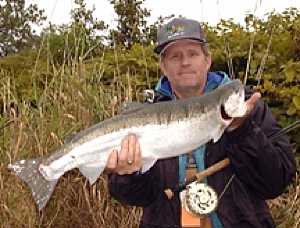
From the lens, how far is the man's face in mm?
3436

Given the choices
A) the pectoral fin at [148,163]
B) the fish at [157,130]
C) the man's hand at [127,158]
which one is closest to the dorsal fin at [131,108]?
the fish at [157,130]

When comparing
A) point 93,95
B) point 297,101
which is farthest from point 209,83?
point 93,95

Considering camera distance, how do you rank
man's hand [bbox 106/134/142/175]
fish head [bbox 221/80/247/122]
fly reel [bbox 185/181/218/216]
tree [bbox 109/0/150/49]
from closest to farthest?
1. fish head [bbox 221/80/247/122]
2. man's hand [bbox 106/134/142/175]
3. fly reel [bbox 185/181/218/216]
4. tree [bbox 109/0/150/49]

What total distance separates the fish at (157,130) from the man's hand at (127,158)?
0.08 feet

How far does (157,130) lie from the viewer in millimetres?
3080

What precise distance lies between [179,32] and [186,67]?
9.9 inches

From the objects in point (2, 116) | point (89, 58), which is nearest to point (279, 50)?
point (89, 58)

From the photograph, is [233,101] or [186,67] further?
[186,67]

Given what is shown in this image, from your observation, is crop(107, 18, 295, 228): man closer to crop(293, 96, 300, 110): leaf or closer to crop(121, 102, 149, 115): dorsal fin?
crop(121, 102, 149, 115): dorsal fin

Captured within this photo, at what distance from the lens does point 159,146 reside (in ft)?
10.1

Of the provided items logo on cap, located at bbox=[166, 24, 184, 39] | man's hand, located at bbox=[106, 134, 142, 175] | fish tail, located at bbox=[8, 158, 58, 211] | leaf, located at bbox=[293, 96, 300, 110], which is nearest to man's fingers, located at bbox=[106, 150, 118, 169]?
man's hand, located at bbox=[106, 134, 142, 175]

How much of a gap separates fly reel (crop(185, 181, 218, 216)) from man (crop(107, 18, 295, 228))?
0.19 ft

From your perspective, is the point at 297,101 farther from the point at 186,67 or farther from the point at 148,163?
the point at 148,163

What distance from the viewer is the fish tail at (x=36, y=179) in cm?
322
